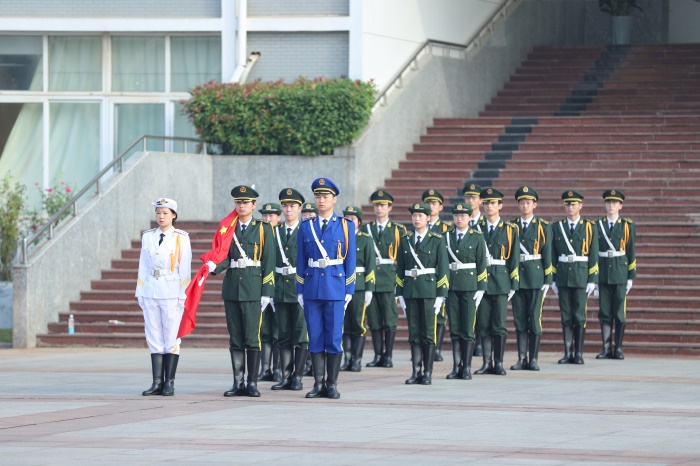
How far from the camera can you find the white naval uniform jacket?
15.3 meters

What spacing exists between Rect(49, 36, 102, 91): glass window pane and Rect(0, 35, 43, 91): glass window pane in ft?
0.85

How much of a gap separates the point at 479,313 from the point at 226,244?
392 centimetres

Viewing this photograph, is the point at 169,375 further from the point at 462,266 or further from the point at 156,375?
the point at 462,266

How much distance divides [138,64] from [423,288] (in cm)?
1458

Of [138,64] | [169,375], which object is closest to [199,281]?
[169,375]

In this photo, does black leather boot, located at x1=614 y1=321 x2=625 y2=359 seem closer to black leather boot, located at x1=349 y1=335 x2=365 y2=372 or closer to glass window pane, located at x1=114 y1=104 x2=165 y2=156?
black leather boot, located at x1=349 y1=335 x2=365 y2=372

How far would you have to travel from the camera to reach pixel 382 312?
19188 millimetres

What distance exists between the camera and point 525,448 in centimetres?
1150

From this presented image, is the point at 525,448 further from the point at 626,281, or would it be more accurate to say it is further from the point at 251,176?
the point at 251,176

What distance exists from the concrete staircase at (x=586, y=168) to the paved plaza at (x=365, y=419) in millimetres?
3494

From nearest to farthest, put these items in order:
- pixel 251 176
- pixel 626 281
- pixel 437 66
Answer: pixel 626 281 < pixel 251 176 < pixel 437 66

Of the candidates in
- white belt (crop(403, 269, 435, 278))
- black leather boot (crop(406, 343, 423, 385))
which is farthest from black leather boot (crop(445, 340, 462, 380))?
white belt (crop(403, 269, 435, 278))

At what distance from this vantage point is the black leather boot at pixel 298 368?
15.9 m

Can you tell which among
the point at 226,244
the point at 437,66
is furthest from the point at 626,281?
the point at 437,66
